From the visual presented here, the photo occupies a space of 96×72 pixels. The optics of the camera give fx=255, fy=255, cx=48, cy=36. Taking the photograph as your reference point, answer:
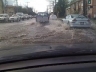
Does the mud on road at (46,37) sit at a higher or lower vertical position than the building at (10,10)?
lower

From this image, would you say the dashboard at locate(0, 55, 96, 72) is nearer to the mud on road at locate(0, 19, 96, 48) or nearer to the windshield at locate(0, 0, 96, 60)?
the windshield at locate(0, 0, 96, 60)

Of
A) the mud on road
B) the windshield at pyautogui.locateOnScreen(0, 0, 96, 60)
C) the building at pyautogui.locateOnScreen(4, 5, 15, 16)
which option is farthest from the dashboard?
the building at pyautogui.locateOnScreen(4, 5, 15, 16)

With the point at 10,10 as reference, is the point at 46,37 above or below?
below

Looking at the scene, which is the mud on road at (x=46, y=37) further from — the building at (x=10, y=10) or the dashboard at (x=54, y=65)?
the building at (x=10, y=10)

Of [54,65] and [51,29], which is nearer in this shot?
[54,65]

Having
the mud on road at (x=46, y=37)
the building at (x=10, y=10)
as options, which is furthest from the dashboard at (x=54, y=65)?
the building at (x=10, y=10)

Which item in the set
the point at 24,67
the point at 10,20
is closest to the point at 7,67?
the point at 24,67

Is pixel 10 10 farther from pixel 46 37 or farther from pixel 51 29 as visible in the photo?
pixel 46 37

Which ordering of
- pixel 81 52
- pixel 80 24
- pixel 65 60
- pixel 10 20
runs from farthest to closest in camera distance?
1. pixel 10 20
2. pixel 80 24
3. pixel 81 52
4. pixel 65 60

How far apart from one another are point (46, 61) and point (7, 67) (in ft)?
1.00

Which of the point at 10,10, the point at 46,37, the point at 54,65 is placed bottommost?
the point at 46,37

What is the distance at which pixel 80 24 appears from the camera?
19.3m

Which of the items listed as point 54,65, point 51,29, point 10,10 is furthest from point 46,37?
point 10,10

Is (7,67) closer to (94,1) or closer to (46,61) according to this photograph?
(46,61)
